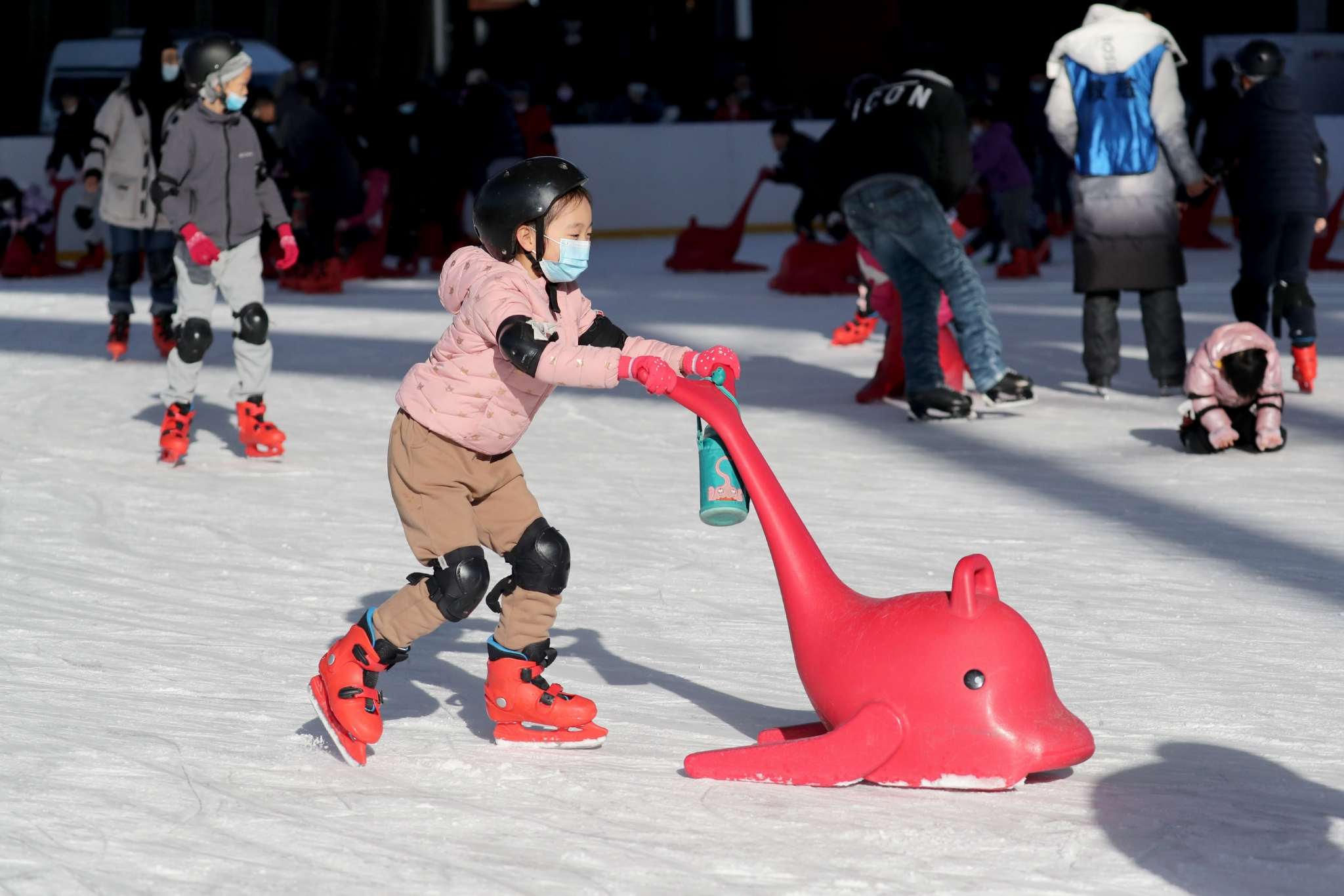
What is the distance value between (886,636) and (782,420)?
15.5ft

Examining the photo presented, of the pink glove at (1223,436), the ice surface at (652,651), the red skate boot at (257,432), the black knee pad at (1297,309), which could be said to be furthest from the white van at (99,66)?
the pink glove at (1223,436)

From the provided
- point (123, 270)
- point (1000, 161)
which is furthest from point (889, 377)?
point (1000, 161)

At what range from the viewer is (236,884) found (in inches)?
101

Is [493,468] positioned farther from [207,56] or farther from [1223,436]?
[1223,436]

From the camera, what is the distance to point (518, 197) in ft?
10.3

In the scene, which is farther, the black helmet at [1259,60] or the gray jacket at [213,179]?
the black helmet at [1259,60]

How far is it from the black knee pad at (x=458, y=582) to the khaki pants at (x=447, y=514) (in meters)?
0.02

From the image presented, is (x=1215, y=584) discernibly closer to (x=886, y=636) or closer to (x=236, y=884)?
(x=886, y=636)

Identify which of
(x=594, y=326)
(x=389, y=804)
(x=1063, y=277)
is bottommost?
(x=1063, y=277)

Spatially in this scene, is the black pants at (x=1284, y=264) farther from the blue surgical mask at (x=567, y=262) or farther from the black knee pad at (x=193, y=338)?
the blue surgical mask at (x=567, y=262)

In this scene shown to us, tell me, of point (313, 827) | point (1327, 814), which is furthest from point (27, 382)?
point (1327, 814)

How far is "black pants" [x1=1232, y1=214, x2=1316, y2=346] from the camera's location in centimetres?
783

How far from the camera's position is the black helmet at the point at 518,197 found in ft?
10.3

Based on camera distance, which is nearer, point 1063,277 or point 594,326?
point 594,326
